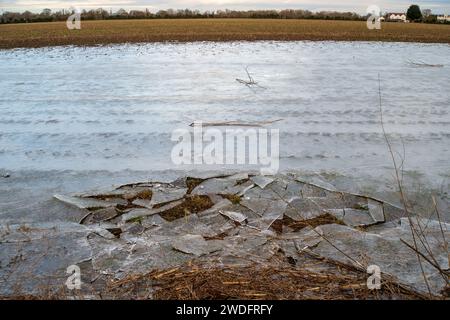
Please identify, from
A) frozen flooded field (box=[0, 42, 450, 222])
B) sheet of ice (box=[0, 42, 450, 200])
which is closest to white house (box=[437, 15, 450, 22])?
sheet of ice (box=[0, 42, 450, 200])

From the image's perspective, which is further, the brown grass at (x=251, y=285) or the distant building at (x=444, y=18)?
the distant building at (x=444, y=18)

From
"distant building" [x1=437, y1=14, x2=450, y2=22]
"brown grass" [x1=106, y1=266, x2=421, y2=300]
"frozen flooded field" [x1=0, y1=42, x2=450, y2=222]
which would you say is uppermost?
"distant building" [x1=437, y1=14, x2=450, y2=22]

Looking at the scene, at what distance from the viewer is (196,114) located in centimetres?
755

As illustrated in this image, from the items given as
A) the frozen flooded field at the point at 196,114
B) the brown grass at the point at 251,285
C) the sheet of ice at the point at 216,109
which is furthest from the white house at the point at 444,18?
the brown grass at the point at 251,285

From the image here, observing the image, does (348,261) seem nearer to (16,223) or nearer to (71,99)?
(16,223)

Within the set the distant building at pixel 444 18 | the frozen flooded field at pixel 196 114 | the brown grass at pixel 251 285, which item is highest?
the distant building at pixel 444 18

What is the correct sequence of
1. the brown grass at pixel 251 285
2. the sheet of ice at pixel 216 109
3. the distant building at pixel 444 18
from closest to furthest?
1. the brown grass at pixel 251 285
2. the sheet of ice at pixel 216 109
3. the distant building at pixel 444 18

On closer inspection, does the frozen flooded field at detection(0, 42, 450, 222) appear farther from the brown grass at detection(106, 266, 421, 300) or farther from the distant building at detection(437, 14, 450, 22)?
the distant building at detection(437, 14, 450, 22)

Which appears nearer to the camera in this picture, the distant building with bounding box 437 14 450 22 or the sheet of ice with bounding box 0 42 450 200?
the sheet of ice with bounding box 0 42 450 200

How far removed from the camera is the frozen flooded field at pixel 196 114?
5207 millimetres

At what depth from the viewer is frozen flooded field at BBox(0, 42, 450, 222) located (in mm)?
5207

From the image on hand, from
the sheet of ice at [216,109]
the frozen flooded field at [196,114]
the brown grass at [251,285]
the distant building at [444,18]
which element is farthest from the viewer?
the distant building at [444,18]

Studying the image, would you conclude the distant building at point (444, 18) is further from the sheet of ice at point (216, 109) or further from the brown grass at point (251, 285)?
the brown grass at point (251, 285)
